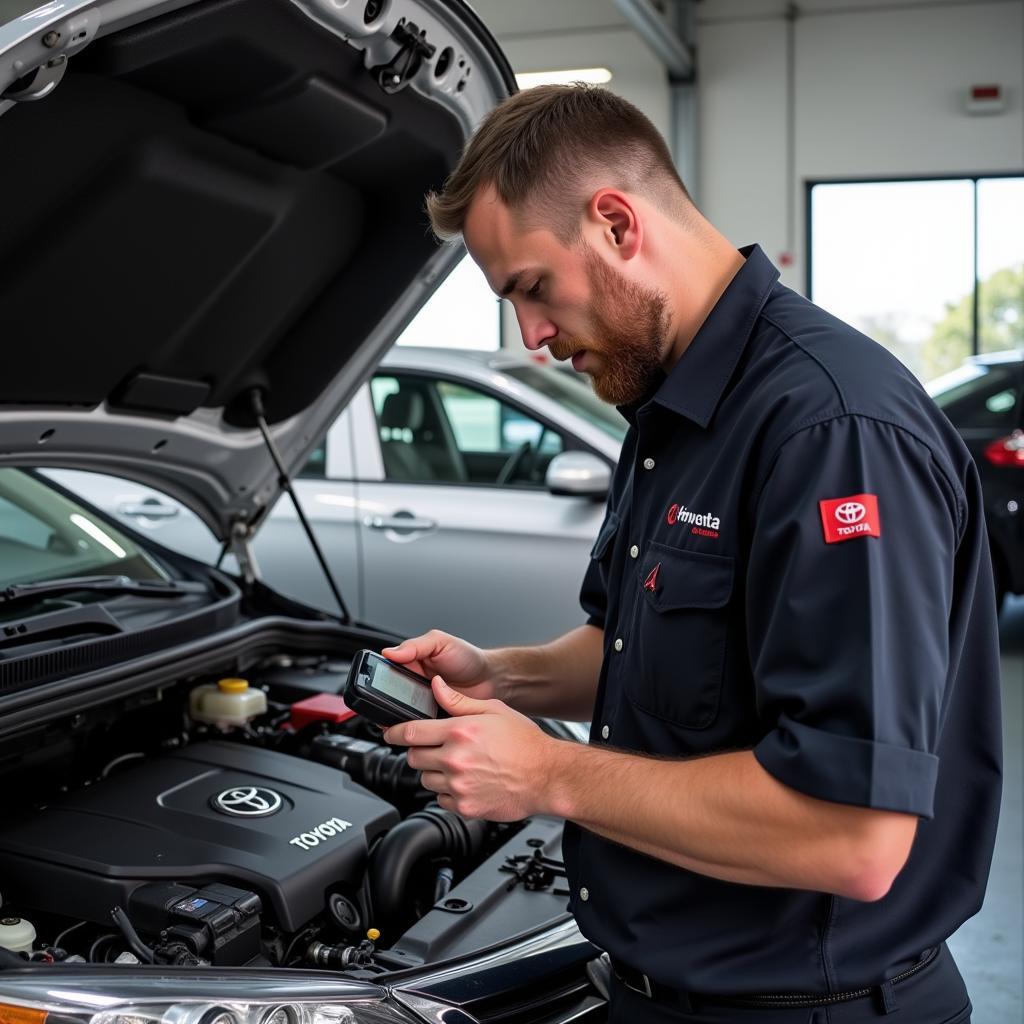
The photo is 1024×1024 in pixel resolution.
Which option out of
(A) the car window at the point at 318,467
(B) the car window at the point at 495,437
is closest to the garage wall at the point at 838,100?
(B) the car window at the point at 495,437

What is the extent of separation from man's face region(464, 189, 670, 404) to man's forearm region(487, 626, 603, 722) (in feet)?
1.52

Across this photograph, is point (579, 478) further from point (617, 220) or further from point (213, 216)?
point (617, 220)

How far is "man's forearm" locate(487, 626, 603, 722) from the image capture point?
5.89ft

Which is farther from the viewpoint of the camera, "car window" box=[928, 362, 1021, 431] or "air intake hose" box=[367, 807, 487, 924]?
"car window" box=[928, 362, 1021, 431]

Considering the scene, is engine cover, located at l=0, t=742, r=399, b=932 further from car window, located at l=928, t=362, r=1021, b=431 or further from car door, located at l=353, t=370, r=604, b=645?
car window, located at l=928, t=362, r=1021, b=431

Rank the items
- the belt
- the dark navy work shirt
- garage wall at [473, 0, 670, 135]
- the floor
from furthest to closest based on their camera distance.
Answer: garage wall at [473, 0, 670, 135], the floor, the belt, the dark navy work shirt

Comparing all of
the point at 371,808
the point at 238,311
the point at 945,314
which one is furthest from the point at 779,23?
the point at 371,808

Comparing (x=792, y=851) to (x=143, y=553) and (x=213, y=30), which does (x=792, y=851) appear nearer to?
(x=213, y=30)

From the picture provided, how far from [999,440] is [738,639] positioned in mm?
5038

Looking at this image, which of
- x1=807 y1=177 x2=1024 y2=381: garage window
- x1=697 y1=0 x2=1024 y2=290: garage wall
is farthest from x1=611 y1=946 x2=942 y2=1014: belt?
x1=807 y1=177 x2=1024 y2=381: garage window

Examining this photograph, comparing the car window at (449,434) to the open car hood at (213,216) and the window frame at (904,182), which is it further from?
the window frame at (904,182)

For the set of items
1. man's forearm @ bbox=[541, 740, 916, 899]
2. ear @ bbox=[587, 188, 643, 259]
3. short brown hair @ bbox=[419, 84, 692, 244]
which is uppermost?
short brown hair @ bbox=[419, 84, 692, 244]

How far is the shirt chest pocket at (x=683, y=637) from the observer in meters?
1.29

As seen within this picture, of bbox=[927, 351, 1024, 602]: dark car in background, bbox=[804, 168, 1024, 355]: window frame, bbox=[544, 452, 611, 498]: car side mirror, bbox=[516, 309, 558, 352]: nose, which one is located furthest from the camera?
bbox=[804, 168, 1024, 355]: window frame
